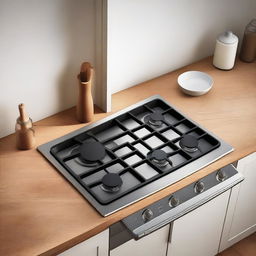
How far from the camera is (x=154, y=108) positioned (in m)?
2.82

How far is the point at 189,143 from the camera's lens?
8.32 ft

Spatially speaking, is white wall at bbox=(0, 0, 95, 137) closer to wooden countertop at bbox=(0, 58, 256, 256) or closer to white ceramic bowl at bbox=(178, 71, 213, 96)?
wooden countertop at bbox=(0, 58, 256, 256)

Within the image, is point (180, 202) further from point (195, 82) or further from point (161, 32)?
point (161, 32)

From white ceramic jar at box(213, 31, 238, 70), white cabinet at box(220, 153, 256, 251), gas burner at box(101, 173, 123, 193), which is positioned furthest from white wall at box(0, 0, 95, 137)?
white cabinet at box(220, 153, 256, 251)

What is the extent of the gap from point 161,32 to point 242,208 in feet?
3.27

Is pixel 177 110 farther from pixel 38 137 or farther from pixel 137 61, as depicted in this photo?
pixel 38 137

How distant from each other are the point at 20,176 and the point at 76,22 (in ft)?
2.32

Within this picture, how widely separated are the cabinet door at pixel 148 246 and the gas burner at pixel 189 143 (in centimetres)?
36

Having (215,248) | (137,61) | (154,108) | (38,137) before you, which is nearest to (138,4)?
(137,61)

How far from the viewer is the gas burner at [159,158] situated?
7.99 feet

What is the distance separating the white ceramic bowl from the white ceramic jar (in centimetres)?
16

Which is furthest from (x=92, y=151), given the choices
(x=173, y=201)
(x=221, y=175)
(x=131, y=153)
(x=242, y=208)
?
(x=242, y=208)

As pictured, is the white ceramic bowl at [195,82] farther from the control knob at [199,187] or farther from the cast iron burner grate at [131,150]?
the control knob at [199,187]

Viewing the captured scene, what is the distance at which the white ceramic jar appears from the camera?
3.00 meters
